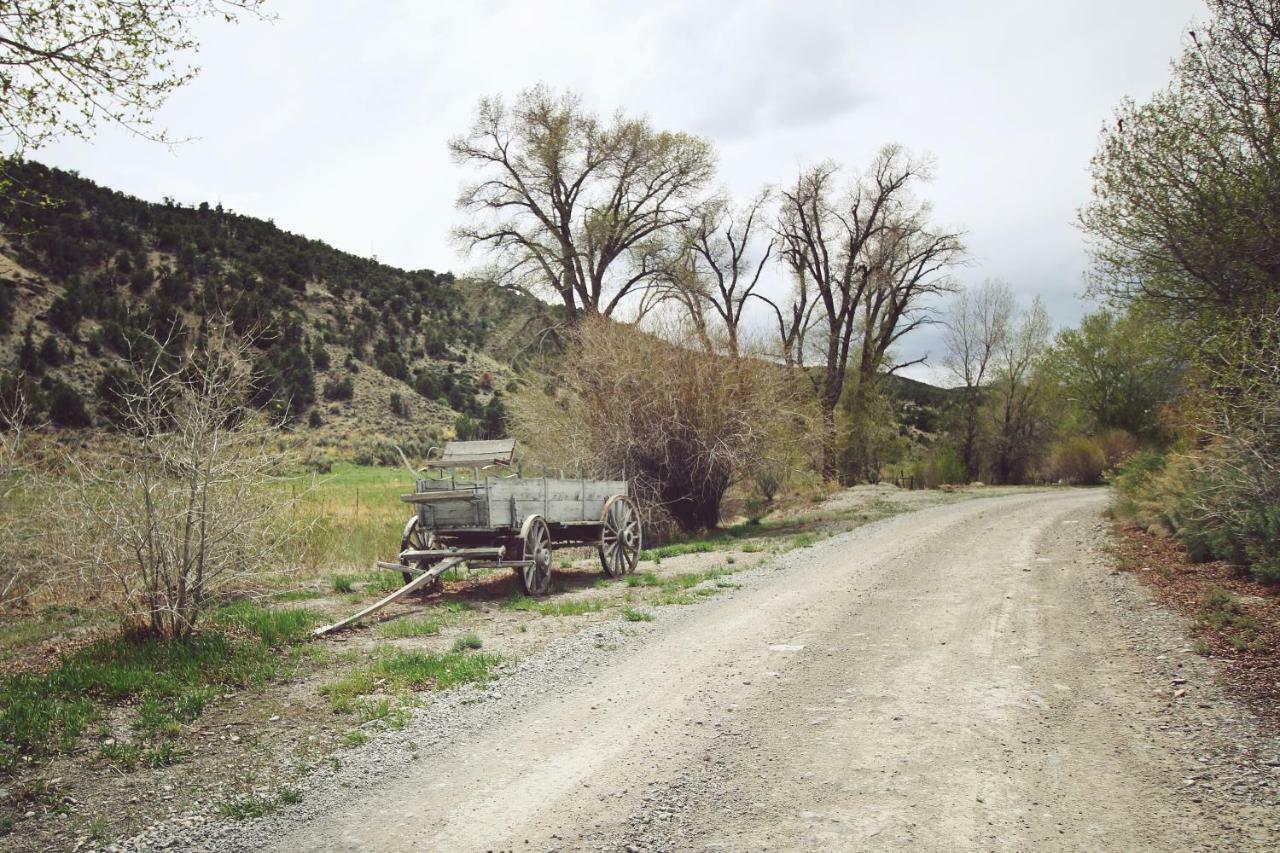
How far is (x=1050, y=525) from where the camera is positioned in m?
17.3

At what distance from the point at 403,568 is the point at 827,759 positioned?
284 inches

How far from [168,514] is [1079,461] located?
44.3 m

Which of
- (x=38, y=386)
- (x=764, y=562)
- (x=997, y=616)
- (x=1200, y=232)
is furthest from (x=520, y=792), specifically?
(x=38, y=386)

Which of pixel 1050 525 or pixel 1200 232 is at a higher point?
pixel 1200 232

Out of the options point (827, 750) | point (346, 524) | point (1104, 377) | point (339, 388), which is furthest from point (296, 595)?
point (1104, 377)

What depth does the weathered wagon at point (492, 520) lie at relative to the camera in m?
10.7

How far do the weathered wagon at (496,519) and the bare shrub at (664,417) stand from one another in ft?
17.2

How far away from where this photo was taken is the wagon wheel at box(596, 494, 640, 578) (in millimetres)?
12883

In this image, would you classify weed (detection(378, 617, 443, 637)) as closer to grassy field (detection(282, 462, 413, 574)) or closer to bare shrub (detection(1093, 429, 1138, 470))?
grassy field (detection(282, 462, 413, 574))

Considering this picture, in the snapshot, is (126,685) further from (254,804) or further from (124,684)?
(254,804)

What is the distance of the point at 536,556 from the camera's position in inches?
437

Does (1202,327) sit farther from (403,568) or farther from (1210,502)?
(403,568)

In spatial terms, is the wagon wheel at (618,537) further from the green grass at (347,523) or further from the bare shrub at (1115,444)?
the bare shrub at (1115,444)

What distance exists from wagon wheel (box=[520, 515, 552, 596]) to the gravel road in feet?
9.25
